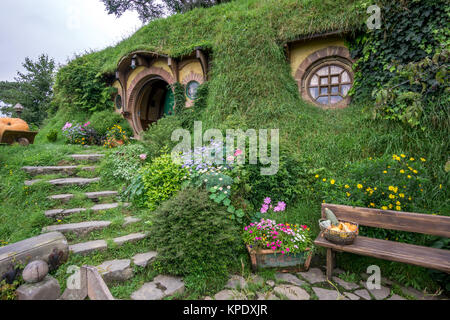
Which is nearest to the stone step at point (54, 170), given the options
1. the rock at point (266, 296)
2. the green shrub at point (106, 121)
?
the green shrub at point (106, 121)

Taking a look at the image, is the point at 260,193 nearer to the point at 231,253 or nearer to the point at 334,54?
the point at 231,253

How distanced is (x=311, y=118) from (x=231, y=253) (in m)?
3.85

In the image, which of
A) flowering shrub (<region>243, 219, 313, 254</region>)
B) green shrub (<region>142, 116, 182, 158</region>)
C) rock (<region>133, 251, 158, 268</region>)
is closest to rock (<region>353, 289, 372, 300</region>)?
flowering shrub (<region>243, 219, 313, 254</region>)

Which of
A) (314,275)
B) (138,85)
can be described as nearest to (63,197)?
(314,275)

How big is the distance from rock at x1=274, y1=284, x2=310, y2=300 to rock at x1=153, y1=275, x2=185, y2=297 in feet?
3.25

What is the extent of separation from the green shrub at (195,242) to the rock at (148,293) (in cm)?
21

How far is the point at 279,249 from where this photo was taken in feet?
8.53

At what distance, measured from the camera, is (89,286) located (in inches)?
79.1

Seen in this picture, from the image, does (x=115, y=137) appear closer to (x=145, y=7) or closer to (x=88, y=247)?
(x=88, y=247)

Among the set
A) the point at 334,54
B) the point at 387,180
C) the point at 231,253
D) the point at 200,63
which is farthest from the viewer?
the point at 200,63

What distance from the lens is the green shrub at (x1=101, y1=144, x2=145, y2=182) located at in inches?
174

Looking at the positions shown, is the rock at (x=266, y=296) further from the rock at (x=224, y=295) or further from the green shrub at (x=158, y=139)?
the green shrub at (x=158, y=139)
